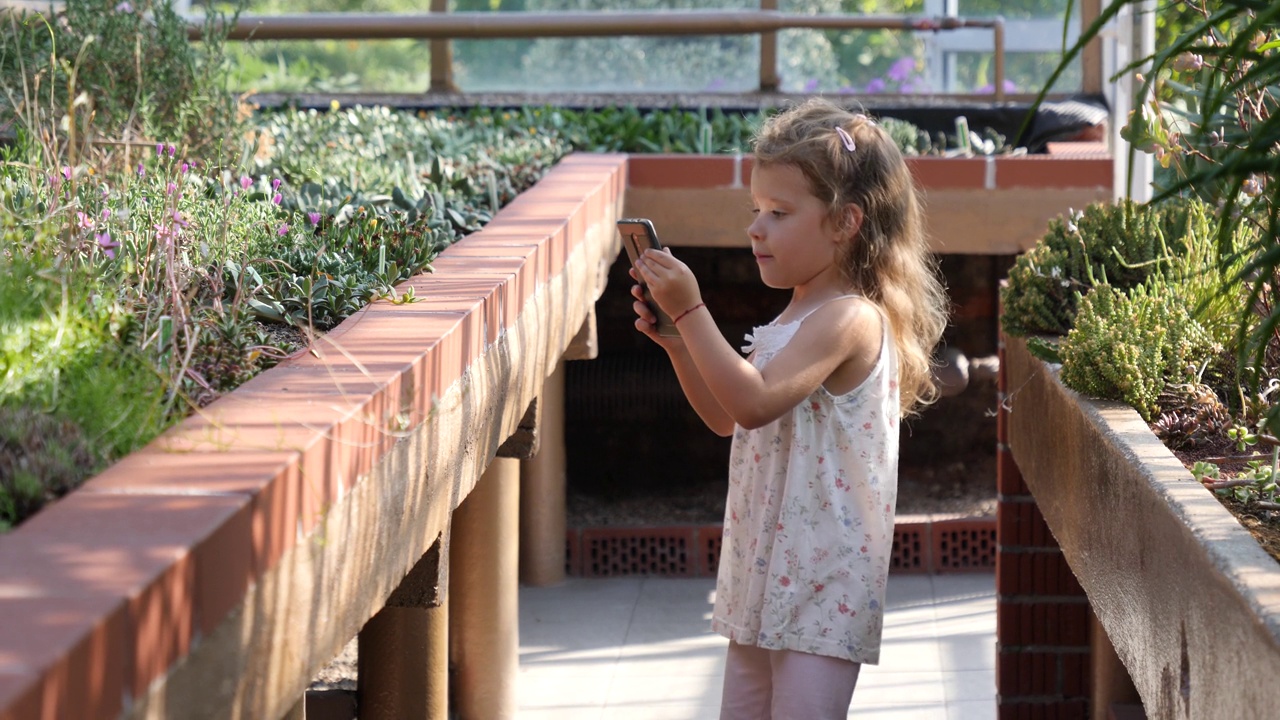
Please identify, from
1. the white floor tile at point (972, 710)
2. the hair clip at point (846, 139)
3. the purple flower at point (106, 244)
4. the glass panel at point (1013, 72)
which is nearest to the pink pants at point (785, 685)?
the hair clip at point (846, 139)

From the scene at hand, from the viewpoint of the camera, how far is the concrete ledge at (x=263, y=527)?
1235mm

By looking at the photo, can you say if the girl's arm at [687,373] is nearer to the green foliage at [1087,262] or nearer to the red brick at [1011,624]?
the green foliage at [1087,262]

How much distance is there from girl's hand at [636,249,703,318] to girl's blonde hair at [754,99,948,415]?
346 mm

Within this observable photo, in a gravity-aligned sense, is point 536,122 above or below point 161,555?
above

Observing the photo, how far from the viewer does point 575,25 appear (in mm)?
7707

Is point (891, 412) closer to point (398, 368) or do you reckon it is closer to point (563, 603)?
point (398, 368)

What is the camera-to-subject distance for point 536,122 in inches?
269

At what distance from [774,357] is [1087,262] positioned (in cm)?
130

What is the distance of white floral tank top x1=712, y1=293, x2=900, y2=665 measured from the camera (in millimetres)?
2438

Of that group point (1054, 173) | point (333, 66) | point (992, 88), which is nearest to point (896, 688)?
point (1054, 173)

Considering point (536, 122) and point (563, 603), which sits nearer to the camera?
point (563, 603)

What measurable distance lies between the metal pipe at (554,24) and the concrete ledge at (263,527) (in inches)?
194

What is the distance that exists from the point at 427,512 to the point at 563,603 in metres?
3.86

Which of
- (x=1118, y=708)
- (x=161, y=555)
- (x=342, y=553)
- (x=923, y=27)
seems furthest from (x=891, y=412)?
(x=923, y=27)
